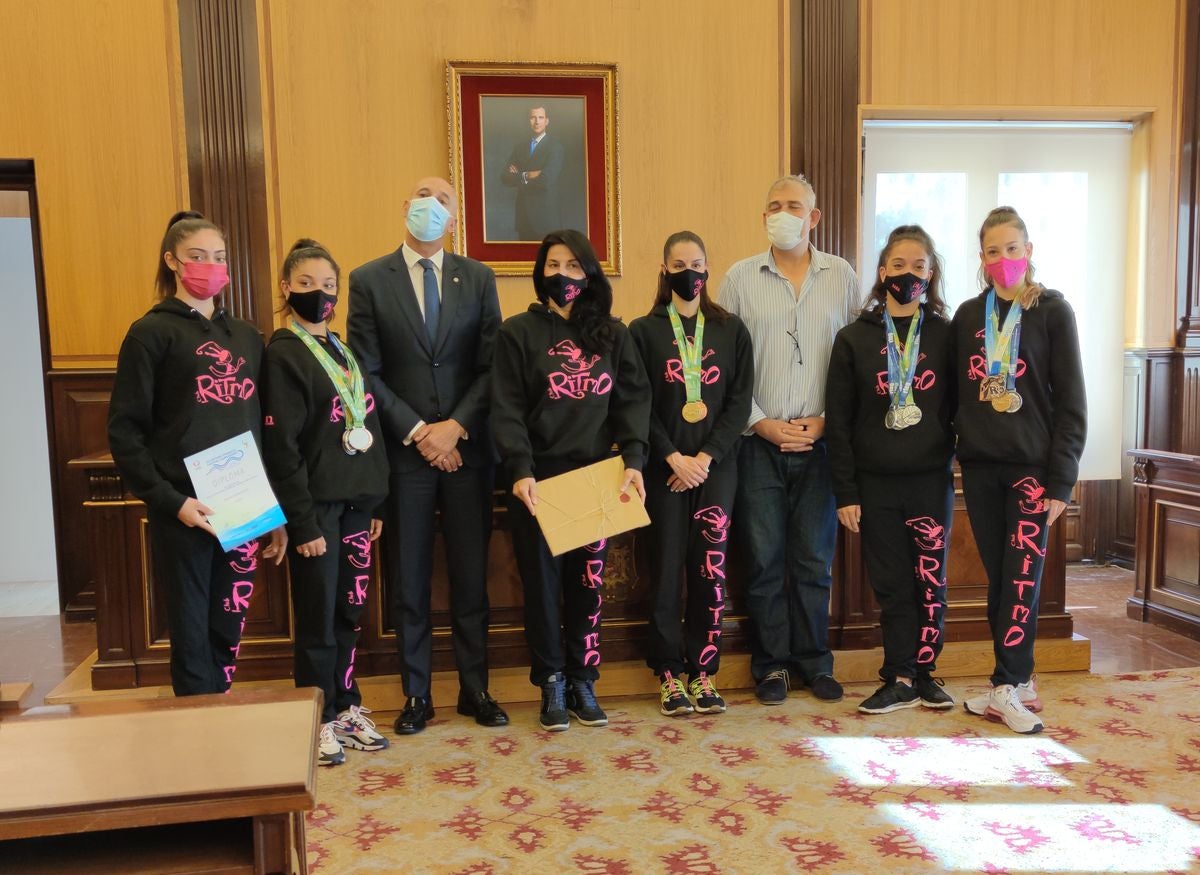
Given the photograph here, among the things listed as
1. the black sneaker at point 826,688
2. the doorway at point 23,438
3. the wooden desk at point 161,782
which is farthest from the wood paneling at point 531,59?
the wooden desk at point 161,782

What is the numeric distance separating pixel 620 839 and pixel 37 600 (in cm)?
431

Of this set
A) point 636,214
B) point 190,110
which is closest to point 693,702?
point 636,214

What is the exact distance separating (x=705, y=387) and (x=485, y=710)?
Answer: 49.6 inches

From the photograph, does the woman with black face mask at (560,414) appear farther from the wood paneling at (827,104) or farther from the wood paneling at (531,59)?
the wood paneling at (827,104)

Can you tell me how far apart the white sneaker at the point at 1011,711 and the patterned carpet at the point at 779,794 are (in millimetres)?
34

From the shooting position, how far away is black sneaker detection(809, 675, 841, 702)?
3.17 meters

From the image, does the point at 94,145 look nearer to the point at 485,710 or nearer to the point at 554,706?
Result: the point at 485,710

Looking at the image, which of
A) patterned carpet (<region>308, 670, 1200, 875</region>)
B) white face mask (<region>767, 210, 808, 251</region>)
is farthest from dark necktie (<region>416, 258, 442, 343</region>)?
patterned carpet (<region>308, 670, 1200, 875</region>)

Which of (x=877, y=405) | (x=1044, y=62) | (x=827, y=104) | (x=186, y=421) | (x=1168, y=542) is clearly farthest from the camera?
(x=1044, y=62)

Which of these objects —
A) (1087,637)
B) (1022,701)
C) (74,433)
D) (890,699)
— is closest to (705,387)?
(890,699)

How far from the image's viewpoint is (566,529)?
2.83m

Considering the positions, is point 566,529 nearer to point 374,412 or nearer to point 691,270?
point 374,412

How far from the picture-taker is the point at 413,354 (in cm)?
290

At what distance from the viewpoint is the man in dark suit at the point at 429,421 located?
289 cm
